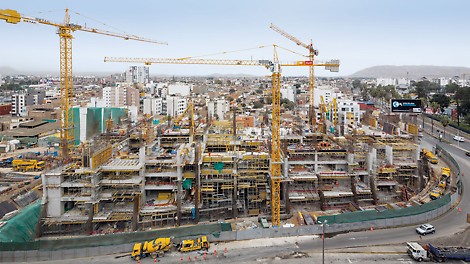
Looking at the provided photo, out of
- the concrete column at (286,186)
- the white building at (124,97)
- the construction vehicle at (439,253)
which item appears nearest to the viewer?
the construction vehicle at (439,253)

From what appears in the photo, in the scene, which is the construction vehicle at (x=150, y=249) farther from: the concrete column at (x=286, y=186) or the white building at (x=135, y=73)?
the white building at (x=135, y=73)

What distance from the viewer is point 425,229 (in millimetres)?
20438

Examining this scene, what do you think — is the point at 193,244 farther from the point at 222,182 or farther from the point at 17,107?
the point at 17,107

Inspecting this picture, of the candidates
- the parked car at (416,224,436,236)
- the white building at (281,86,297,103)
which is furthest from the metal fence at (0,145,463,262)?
the white building at (281,86,297,103)

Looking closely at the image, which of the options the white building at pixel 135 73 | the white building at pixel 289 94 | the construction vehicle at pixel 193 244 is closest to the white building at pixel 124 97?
the white building at pixel 289 94

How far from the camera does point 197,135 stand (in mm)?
34375

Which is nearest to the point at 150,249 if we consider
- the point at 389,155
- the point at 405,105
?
the point at 389,155

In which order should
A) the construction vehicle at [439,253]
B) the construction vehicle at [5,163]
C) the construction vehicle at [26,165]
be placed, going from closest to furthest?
the construction vehicle at [439,253]
the construction vehicle at [26,165]
the construction vehicle at [5,163]

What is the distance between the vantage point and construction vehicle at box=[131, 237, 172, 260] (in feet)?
60.5

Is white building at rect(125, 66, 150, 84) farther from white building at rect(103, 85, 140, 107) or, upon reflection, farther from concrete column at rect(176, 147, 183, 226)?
concrete column at rect(176, 147, 183, 226)

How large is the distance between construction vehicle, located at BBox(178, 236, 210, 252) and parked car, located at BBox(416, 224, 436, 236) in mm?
12411

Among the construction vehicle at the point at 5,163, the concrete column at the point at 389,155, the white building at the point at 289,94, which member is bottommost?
the construction vehicle at the point at 5,163

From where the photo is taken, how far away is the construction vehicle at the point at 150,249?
18453 mm

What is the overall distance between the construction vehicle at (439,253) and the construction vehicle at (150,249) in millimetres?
12915
